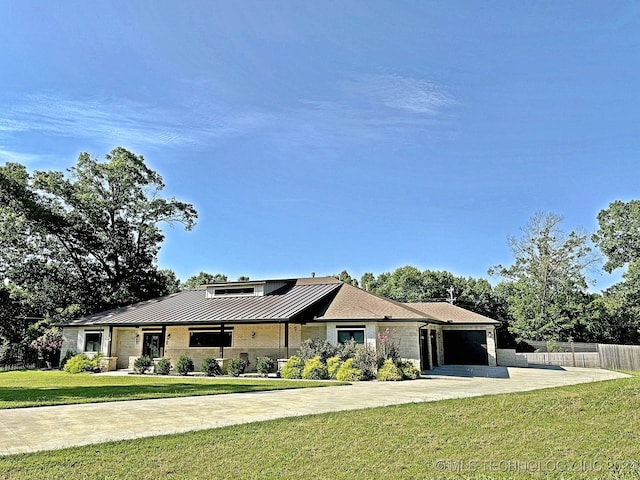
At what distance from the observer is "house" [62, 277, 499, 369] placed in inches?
802

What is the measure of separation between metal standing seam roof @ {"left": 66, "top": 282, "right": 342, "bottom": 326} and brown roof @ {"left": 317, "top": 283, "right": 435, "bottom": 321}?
1.04 m

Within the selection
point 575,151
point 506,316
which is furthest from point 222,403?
Result: point 506,316

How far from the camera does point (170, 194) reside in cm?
3466

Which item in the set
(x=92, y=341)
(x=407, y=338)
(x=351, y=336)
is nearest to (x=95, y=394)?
(x=351, y=336)

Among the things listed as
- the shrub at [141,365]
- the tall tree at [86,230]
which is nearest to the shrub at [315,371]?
the shrub at [141,365]

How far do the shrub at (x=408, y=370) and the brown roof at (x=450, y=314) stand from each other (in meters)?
7.38

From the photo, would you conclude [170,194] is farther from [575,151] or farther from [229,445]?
[229,445]

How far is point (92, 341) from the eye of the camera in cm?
2544

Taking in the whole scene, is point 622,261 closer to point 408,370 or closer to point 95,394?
point 408,370

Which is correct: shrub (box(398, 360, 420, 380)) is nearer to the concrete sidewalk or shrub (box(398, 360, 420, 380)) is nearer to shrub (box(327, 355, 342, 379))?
shrub (box(327, 355, 342, 379))

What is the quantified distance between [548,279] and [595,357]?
9.59 metres

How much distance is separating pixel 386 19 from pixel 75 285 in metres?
28.6

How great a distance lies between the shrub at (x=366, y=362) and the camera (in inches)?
706

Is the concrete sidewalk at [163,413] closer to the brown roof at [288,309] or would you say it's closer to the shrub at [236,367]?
the shrub at [236,367]
